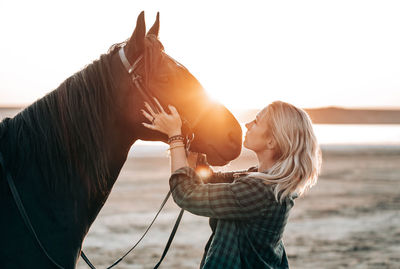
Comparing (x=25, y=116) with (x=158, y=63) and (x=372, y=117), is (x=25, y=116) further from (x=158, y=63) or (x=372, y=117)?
(x=372, y=117)

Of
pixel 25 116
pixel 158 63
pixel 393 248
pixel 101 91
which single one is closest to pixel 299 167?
pixel 158 63

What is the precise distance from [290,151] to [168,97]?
2.37 feet

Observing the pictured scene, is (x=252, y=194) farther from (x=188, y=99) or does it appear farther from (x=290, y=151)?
(x=188, y=99)

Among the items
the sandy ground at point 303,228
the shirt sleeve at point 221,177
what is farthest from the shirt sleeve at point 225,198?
the sandy ground at point 303,228

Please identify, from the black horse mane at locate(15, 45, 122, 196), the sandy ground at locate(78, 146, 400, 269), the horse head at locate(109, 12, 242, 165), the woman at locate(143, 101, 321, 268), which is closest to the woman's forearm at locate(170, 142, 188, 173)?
the woman at locate(143, 101, 321, 268)

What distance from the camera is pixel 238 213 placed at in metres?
2.49

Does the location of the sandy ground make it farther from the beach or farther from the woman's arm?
the woman's arm

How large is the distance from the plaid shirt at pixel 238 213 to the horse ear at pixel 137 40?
2.19 feet

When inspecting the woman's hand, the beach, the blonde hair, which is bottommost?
the beach

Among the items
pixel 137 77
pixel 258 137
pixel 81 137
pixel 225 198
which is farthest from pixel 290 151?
pixel 81 137

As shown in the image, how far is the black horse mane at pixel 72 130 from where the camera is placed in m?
2.37

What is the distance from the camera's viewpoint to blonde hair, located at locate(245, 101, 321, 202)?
2.54 m

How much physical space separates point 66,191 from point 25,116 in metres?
0.42

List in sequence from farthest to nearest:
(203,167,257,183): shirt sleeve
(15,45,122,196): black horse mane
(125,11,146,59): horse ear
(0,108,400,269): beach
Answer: (0,108,400,269): beach → (203,167,257,183): shirt sleeve → (125,11,146,59): horse ear → (15,45,122,196): black horse mane
